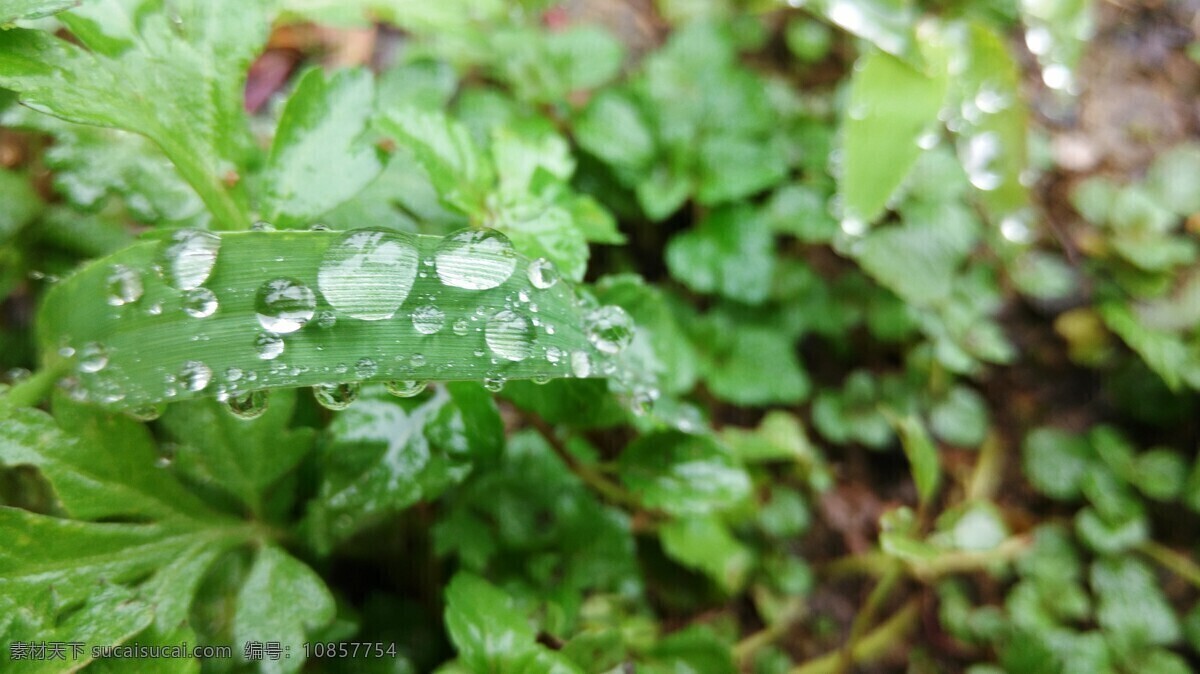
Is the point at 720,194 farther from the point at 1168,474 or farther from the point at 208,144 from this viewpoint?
the point at 1168,474

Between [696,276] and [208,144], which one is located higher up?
[208,144]

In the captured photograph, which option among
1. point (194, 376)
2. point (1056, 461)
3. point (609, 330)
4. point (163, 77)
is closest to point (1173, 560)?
point (1056, 461)

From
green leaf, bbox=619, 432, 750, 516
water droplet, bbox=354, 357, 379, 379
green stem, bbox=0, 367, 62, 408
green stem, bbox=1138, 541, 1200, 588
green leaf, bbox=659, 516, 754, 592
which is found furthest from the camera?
green stem, bbox=1138, 541, 1200, 588

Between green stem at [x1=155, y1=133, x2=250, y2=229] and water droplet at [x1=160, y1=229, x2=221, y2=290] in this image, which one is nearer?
water droplet at [x1=160, y1=229, x2=221, y2=290]

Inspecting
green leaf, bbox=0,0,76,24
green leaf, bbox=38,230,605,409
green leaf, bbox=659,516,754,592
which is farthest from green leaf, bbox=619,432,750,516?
green leaf, bbox=0,0,76,24

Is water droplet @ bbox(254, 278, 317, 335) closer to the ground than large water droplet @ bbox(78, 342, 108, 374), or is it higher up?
higher up

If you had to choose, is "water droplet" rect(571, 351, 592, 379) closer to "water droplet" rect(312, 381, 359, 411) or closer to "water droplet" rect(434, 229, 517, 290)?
"water droplet" rect(434, 229, 517, 290)

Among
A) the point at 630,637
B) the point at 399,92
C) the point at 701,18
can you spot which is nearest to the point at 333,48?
the point at 399,92
